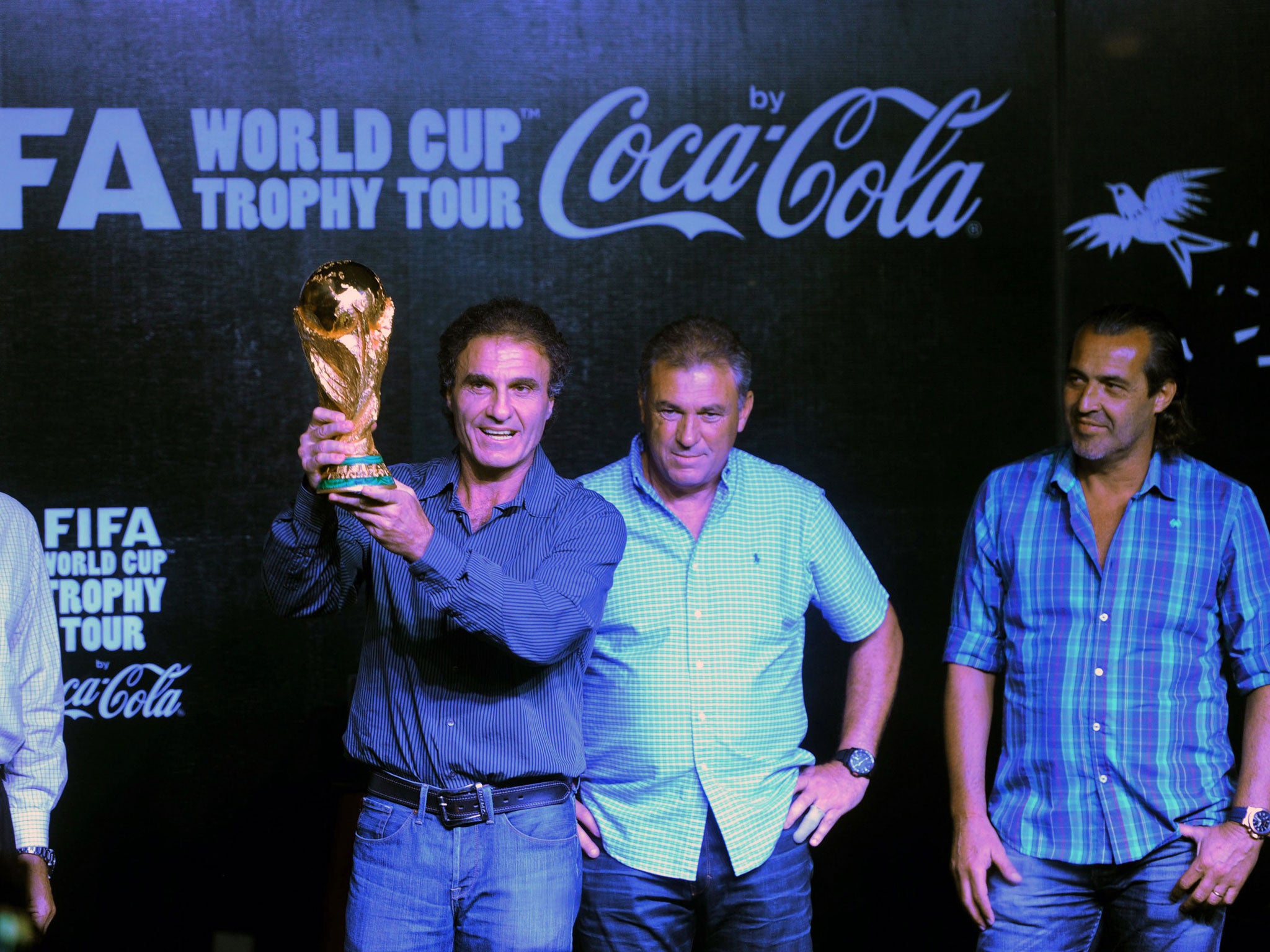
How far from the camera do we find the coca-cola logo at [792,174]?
389cm

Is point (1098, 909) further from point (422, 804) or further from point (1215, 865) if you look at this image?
point (422, 804)

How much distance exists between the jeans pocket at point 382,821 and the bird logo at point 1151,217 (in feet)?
8.87

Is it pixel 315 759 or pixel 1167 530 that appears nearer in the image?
pixel 1167 530

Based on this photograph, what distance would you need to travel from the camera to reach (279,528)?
225cm

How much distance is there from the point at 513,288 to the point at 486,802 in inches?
76.4

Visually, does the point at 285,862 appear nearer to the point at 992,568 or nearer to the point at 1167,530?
the point at 992,568

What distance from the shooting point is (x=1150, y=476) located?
111 inches

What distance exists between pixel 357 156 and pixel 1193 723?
2.61 meters

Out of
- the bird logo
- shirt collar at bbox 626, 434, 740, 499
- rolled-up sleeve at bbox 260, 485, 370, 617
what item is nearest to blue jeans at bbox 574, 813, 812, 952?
shirt collar at bbox 626, 434, 740, 499

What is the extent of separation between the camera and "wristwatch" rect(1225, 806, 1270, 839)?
8.73 feet

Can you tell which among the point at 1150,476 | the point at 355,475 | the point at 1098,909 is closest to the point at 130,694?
the point at 355,475

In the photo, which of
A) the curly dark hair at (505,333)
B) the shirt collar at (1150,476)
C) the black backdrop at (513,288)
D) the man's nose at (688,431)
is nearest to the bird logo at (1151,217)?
the black backdrop at (513,288)

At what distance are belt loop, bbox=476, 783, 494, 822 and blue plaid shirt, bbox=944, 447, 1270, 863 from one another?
1.17m

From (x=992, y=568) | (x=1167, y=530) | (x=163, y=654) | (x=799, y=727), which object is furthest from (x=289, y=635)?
(x=1167, y=530)
